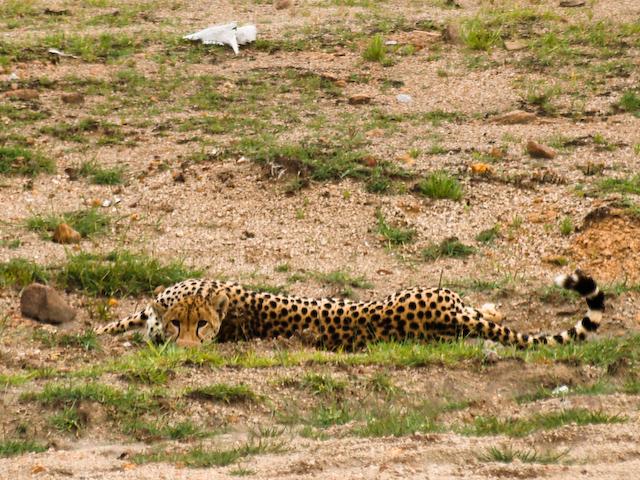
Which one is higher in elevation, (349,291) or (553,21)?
(553,21)

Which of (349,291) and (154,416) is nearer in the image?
(154,416)

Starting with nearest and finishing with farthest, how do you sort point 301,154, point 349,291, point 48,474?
point 48,474 → point 349,291 → point 301,154

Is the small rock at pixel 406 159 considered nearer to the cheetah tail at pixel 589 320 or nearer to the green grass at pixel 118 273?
the green grass at pixel 118 273

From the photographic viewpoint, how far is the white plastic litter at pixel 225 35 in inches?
484

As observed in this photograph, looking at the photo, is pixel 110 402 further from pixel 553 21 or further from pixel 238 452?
pixel 553 21

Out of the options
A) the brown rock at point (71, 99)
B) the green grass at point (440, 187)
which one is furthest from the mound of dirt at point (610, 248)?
the brown rock at point (71, 99)

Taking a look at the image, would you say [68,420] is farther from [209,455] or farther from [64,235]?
[64,235]

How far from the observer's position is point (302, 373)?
5.88 metres

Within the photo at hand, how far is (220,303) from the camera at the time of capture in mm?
6891

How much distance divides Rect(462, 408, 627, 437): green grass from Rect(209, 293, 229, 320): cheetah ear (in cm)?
210

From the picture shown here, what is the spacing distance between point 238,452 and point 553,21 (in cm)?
888

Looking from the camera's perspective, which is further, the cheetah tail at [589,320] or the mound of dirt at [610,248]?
the mound of dirt at [610,248]

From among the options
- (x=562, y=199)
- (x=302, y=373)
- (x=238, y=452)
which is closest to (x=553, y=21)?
(x=562, y=199)

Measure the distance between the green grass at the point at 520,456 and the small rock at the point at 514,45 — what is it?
308 inches
